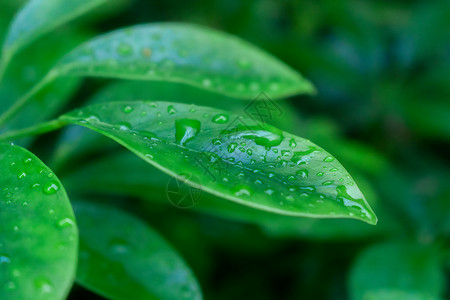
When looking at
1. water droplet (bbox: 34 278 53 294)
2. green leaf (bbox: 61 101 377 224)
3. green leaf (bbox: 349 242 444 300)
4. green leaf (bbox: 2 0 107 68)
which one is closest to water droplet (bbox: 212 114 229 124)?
green leaf (bbox: 61 101 377 224)

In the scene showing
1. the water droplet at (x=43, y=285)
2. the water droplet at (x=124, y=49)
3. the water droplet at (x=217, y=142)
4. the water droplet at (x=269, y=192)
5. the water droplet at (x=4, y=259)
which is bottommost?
the water droplet at (x=4, y=259)

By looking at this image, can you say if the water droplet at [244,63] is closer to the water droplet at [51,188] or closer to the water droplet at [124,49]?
the water droplet at [124,49]

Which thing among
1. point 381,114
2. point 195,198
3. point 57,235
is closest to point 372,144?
point 381,114

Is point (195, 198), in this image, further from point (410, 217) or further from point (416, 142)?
point (416, 142)

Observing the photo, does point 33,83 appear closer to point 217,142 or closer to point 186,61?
point 186,61

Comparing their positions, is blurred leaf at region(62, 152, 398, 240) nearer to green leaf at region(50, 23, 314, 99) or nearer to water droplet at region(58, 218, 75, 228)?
green leaf at region(50, 23, 314, 99)

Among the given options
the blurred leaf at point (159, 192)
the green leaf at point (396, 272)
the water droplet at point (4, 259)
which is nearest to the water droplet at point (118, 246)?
the blurred leaf at point (159, 192)

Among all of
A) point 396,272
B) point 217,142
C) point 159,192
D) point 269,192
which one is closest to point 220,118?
point 217,142
